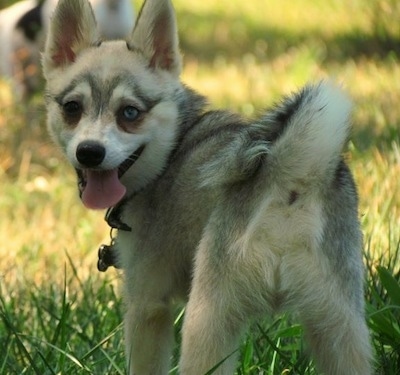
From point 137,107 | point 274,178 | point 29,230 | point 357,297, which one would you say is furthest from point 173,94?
point 29,230

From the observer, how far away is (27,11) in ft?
39.6

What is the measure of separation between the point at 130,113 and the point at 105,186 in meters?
0.27

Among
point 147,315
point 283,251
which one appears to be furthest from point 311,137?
point 147,315

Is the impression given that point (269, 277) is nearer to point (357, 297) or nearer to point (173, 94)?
point (357, 297)

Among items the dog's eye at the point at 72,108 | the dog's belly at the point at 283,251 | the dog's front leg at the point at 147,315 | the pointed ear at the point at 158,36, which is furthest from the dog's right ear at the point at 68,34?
the dog's belly at the point at 283,251

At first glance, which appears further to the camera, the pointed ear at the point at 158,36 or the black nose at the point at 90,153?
the pointed ear at the point at 158,36

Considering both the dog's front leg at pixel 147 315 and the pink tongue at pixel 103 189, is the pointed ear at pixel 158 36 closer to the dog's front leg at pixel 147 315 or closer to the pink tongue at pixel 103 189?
the pink tongue at pixel 103 189

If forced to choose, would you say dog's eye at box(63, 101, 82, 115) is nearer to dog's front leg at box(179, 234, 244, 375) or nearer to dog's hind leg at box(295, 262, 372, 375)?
dog's front leg at box(179, 234, 244, 375)

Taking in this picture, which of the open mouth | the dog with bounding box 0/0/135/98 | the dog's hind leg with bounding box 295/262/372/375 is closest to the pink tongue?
the open mouth

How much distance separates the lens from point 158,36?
4.23 meters

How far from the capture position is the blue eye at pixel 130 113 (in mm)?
3861

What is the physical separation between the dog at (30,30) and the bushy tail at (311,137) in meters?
6.81

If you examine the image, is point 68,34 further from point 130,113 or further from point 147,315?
point 147,315

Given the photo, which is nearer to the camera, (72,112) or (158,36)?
(72,112)
